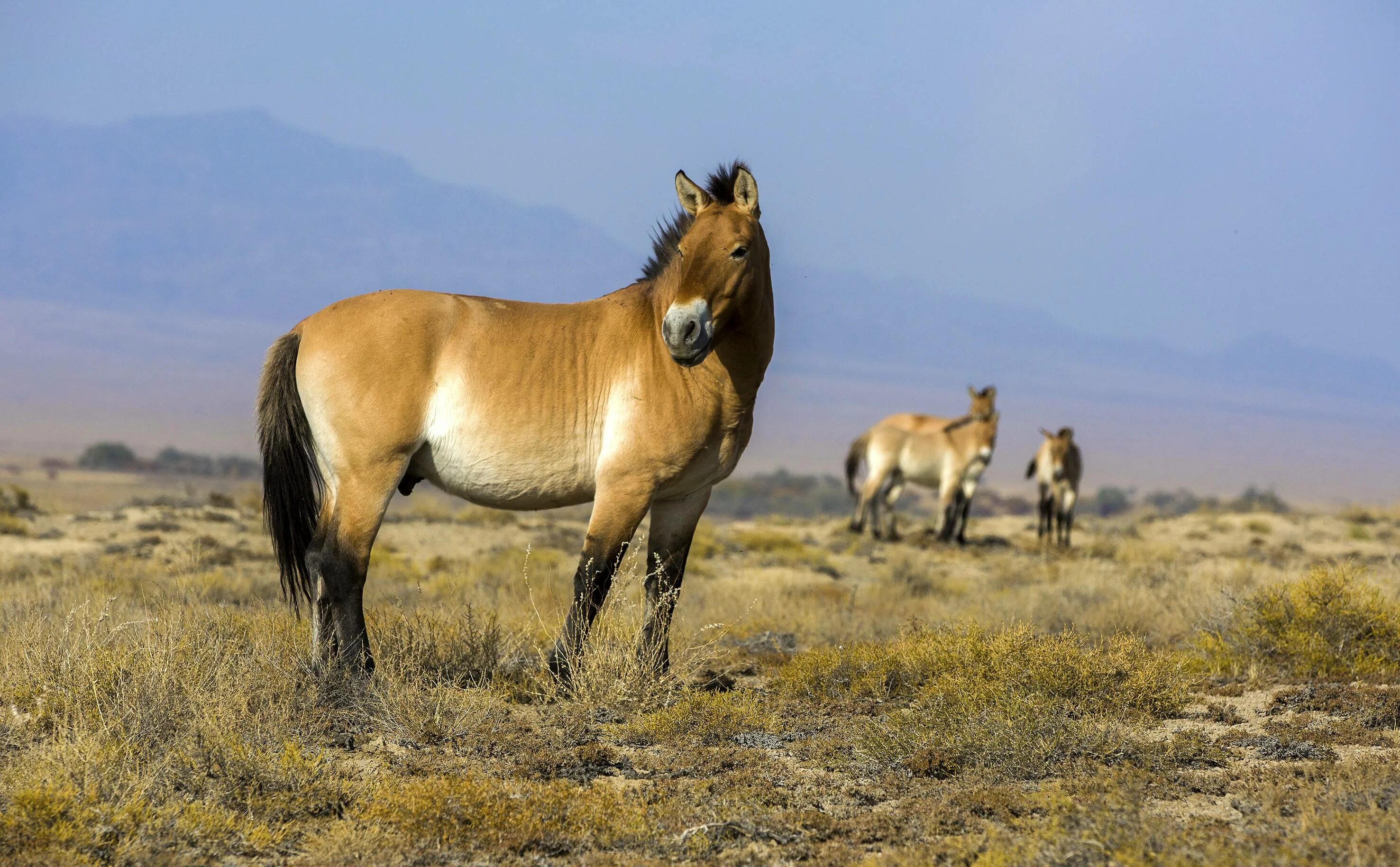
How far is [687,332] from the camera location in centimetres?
544

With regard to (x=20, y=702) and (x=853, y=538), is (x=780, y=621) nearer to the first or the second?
(x=20, y=702)

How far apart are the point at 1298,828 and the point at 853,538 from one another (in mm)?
18611

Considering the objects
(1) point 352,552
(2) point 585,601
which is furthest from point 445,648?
(2) point 585,601

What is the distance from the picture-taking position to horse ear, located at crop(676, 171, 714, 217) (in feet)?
20.3

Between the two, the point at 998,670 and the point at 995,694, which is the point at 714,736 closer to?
the point at 995,694

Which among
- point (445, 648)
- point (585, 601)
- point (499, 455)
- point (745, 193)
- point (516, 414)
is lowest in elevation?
point (445, 648)

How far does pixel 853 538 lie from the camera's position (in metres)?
22.2

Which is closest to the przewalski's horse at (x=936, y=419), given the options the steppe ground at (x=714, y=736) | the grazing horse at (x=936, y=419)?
the grazing horse at (x=936, y=419)

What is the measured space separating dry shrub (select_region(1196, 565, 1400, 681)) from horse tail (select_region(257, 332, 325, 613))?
596cm

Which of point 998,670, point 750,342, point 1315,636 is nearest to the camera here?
point 998,670

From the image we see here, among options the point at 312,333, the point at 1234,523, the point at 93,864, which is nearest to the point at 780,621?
the point at 312,333

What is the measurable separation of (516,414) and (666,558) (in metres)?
1.29

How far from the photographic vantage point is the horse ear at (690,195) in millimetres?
6176

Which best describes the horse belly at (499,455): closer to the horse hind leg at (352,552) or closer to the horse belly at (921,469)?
the horse hind leg at (352,552)
